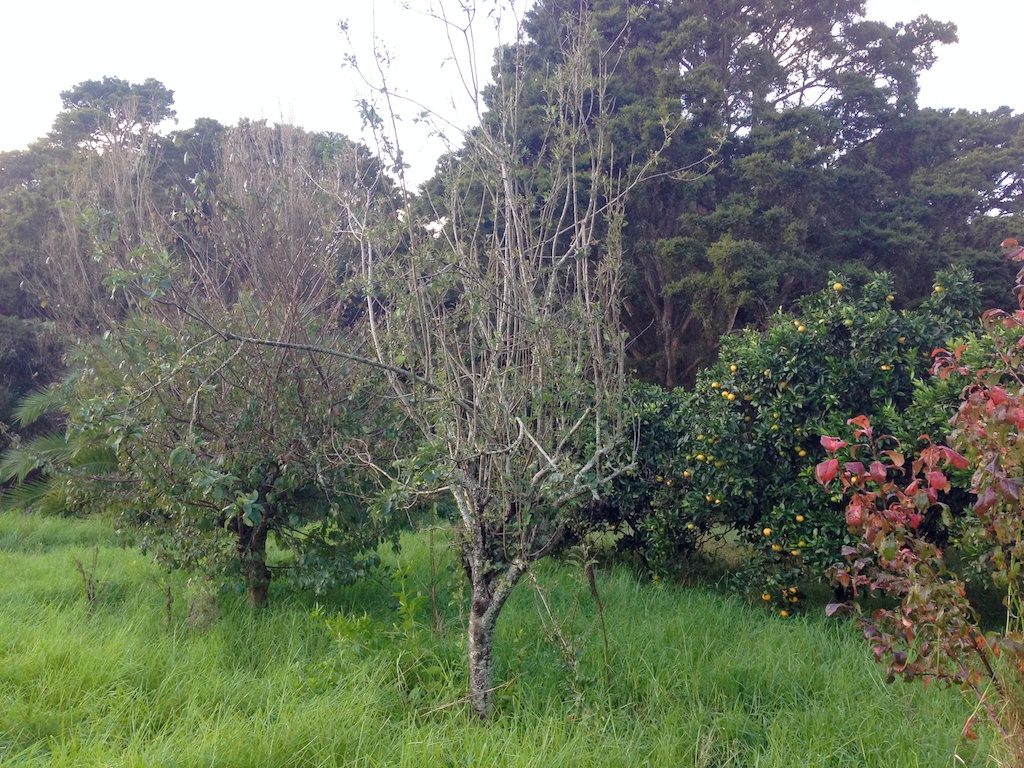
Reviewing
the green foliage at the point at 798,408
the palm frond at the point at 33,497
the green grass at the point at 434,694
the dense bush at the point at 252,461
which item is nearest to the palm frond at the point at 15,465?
the palm frond at the point at 33,497

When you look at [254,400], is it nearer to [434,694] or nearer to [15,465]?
[434,694]

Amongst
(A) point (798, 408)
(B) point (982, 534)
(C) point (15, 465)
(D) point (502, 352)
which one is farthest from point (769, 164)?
(C) point (15, 465)

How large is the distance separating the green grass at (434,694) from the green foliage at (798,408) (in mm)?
600

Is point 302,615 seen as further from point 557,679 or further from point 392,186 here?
point 392,186

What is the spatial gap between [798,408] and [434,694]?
305 cm

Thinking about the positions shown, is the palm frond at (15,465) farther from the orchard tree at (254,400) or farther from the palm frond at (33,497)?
the orchard tree at (254,400)

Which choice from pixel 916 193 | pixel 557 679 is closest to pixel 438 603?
pixel 557 679

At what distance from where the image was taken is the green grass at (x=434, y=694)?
306 centimetres

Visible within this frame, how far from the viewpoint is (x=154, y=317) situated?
5188mm

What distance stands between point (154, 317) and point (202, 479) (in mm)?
2455

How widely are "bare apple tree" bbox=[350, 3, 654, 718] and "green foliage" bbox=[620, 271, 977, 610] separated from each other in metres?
1.84

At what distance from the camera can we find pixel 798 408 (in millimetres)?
5289

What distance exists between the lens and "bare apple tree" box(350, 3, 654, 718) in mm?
3408

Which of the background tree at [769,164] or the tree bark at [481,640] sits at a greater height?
the background tree at [769,164]
